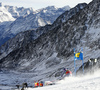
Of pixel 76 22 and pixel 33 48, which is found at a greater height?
pixel 76 22

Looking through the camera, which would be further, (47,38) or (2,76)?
(47,38)

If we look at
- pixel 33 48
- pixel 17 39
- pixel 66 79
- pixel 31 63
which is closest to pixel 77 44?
pixel 31 63

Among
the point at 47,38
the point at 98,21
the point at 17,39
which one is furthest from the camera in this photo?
the point at 17,39

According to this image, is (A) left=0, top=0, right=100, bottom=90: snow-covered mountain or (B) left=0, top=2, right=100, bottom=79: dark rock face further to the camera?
(B) left=0, top=2, right=100, bottom=79: dark rock face

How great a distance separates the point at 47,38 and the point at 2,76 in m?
36.1

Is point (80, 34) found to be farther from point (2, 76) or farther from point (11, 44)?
point (11, 44)

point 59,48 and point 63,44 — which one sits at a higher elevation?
point 63,44

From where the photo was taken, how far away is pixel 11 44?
15250 cm

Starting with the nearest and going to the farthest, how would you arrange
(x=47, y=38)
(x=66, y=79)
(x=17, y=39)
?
(x=66, y=79)
(x=47, y=38)
(x=17, y=39)

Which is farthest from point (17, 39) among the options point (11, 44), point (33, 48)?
point (33, 48)

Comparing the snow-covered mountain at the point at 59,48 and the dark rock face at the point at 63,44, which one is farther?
the dark rock face at the point at 63,44

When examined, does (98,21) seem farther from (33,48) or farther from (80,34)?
(33,48)

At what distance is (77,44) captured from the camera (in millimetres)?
77500

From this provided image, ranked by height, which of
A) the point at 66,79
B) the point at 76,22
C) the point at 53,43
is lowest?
the point at 66,79
